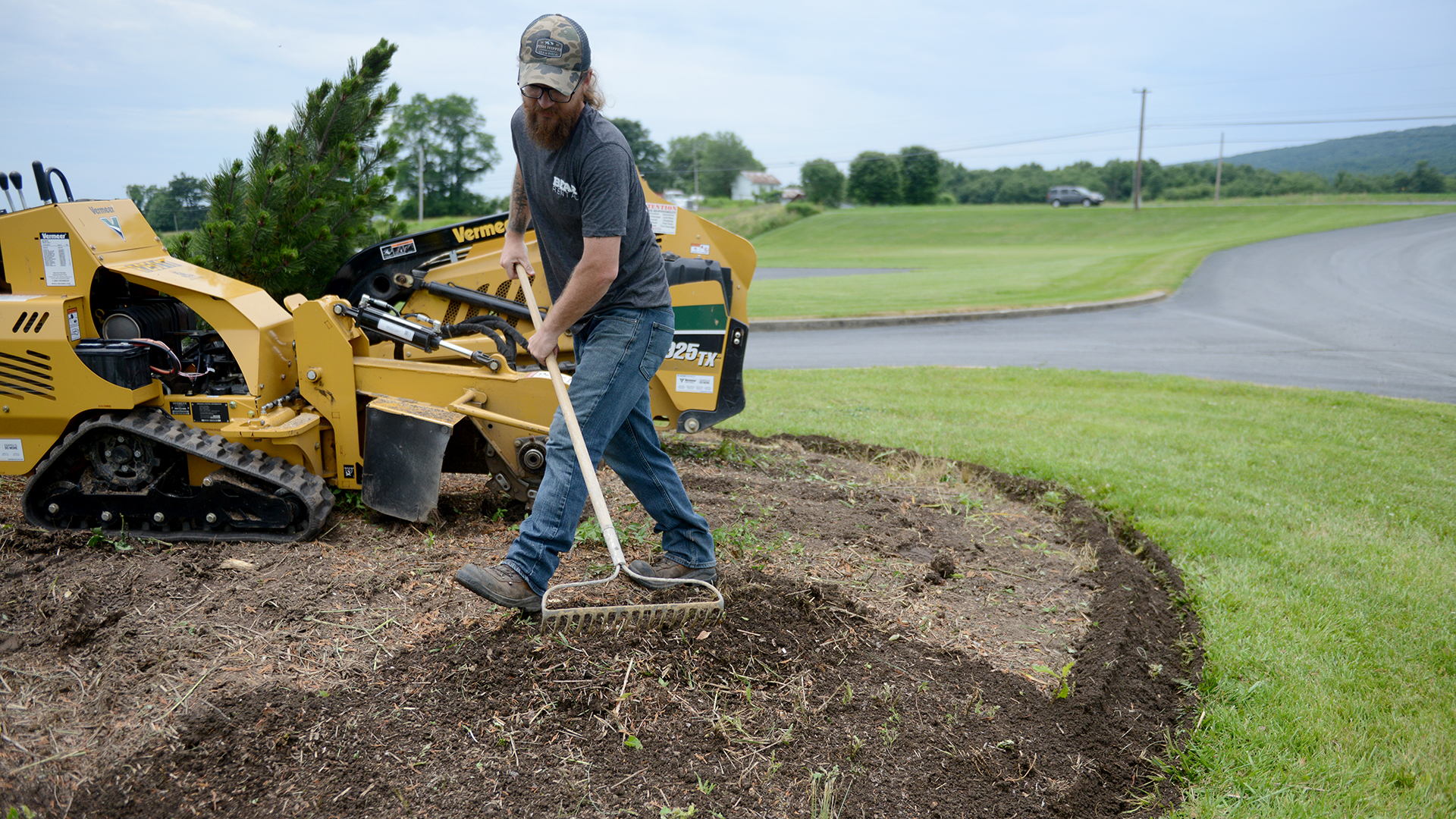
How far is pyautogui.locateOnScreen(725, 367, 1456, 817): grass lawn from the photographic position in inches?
121

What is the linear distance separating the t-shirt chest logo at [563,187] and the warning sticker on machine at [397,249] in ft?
8.71

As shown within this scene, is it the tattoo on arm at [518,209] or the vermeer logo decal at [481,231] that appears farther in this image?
the vermeer logo decal at [481,231]

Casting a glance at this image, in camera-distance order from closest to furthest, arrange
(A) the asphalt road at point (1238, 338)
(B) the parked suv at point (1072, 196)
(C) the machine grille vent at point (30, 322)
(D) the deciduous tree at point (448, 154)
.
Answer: (C) the machine grille vent at point (30, 322) < (A) the asphalt road at point (1238, 338) < (D) the deciduous tree at point (448, 154) < (B) the parked suv at point (1072, 196)

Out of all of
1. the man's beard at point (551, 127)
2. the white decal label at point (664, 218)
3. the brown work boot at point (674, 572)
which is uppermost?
the man's beard at point (551, 127)

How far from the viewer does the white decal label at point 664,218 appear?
19.6ft

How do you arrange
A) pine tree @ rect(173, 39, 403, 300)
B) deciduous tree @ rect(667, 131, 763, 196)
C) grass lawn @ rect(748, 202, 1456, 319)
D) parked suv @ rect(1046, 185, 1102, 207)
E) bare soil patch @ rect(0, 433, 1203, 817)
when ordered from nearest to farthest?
bare soil patch @ rect(0, 433, 1203, 817) → pine tree @ rect(173, 39, 403, 300) → grass lawn @ rect(748, 202, 1456, 319) → parked suv @ rect(1046, 185, 1102, 207) → deciduous tree @ rect(667, 131, 763, 196)

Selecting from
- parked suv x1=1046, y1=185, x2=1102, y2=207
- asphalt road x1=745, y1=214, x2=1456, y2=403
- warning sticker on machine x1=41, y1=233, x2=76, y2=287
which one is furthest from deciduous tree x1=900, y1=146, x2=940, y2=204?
warning sticker on machine x1=41, y1=233, x2=76, y2=287

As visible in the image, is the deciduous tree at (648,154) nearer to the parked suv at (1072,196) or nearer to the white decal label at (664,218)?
the parked suv at (1072,196)

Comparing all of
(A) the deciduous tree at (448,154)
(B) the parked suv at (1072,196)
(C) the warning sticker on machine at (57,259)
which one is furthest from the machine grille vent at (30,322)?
(B) the parked suv at (1072,196)

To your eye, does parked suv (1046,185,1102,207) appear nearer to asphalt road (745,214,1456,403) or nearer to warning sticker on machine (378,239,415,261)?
asphalt road (745,214,1456,403)

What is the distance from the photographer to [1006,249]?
1526 inches

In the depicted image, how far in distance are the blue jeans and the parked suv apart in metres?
58.2

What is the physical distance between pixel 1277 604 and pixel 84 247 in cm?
588

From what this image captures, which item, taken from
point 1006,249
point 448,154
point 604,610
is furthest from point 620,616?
point 448,154
